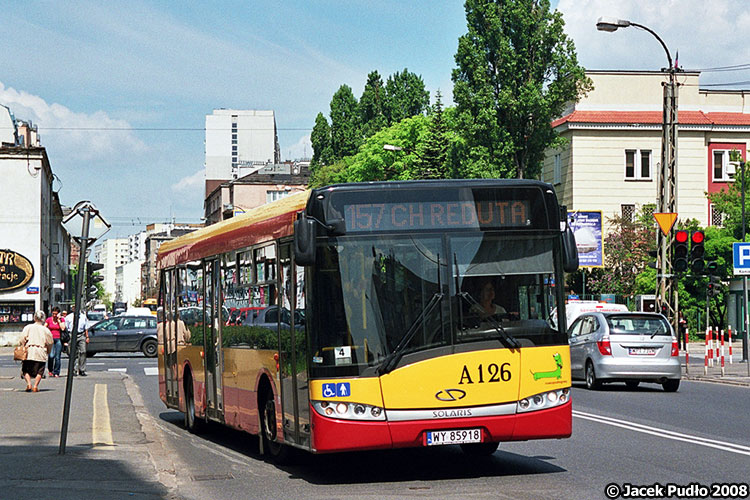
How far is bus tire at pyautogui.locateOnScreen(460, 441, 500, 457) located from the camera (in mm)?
12164

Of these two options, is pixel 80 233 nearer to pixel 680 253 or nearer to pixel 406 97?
pixel 680 253

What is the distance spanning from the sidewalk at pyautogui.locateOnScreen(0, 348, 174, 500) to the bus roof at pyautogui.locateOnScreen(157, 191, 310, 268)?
8.15ft

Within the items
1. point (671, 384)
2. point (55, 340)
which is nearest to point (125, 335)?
point (55, 340)

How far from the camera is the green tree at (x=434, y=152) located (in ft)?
217

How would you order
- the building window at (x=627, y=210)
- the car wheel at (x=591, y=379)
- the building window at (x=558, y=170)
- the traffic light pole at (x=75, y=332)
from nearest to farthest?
the traffic light pole at (x=75, y=332) < the car wheel at (x=591, y=379) < the building window at (x=627, y=210) < the building window at (x=558, y=170)

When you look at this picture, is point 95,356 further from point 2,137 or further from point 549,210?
point 549,210

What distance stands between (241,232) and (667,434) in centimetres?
591

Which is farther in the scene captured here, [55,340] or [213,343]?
[55,340]

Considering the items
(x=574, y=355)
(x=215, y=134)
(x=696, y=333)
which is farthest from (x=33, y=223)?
(x=215, y=134)

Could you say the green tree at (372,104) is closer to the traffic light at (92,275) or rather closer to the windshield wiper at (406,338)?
the traffic light at (92,275)

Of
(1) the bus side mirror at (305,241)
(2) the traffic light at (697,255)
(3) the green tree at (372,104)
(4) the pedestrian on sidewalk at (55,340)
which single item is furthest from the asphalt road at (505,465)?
(3) the green tree at (372,104)

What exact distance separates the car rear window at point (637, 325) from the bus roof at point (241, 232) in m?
10.4

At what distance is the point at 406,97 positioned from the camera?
77.0 m

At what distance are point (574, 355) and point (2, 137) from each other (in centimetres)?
6370
